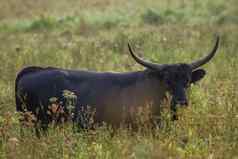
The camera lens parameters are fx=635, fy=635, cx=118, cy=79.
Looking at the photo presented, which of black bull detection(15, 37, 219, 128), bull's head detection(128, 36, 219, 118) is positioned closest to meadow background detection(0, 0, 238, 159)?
bull's head detection(128, 36, 219, 118)

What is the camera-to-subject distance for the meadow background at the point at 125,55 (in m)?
5.62

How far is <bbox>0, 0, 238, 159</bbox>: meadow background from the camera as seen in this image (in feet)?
18.5

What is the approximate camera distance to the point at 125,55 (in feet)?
39.6

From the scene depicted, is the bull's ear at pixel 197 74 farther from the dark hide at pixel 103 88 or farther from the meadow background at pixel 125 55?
the meadow background at pixel 125 55

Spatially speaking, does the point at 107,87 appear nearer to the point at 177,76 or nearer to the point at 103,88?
the point at 103,88

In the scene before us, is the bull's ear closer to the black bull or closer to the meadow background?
the black bull

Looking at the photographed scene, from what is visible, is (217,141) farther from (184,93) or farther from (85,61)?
(85,61)

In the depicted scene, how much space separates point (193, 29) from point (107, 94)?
7.13 meters

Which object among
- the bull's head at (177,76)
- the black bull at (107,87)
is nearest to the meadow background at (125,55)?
the bull's head at (177,76)

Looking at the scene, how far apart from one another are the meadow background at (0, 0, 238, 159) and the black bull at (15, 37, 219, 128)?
395mm

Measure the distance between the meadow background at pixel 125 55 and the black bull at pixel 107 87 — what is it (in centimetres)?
40

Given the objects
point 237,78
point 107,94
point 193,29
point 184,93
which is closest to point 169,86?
point 184,93

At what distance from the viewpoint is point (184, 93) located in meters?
7.22

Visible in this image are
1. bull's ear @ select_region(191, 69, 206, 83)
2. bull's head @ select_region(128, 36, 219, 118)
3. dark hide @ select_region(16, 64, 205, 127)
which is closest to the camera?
bull's head @ select_region(128, 36, 219, 118)
